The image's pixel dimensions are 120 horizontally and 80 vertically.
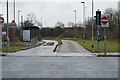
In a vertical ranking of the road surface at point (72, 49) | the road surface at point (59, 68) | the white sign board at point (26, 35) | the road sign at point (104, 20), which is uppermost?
the road sign at point (104, 20)

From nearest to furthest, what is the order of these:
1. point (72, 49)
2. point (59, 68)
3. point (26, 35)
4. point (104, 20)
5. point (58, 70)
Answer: point (58, 70) → point (59, 68) → point (104, 20) → point (72, 49) → point (26, 35)

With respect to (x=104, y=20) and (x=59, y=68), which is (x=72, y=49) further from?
(x=59, y=68)

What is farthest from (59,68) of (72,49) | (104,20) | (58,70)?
(72,49)

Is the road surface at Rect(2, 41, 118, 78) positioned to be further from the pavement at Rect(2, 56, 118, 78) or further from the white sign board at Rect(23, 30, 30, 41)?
the white sign board at Rect(23, 30, 30, 41)

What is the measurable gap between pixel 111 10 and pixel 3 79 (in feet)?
189

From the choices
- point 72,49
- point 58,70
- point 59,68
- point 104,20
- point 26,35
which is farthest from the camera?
point 26,35

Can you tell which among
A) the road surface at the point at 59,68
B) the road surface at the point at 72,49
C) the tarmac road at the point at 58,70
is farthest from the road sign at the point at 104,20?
the tarmac road at the point at 58,70

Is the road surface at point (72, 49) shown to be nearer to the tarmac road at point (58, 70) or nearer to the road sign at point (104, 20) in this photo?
the road sign at point (104, 20)

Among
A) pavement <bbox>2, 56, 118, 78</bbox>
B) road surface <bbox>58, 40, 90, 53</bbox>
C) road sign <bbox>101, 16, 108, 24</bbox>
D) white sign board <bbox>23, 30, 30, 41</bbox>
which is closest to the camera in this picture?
pavement <bbox>2, 56, 118, 78</bbox>

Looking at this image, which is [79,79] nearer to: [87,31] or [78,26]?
[87,31]

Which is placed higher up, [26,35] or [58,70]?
[26,35]

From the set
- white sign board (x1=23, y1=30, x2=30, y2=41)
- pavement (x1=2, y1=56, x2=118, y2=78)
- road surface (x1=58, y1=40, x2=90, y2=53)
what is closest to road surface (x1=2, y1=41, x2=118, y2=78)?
pavement (x1=2, y1=56, x2=118, y2=78)

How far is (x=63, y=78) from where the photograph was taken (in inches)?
347

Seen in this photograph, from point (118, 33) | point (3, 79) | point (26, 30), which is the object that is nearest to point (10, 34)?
point (26, 30)
